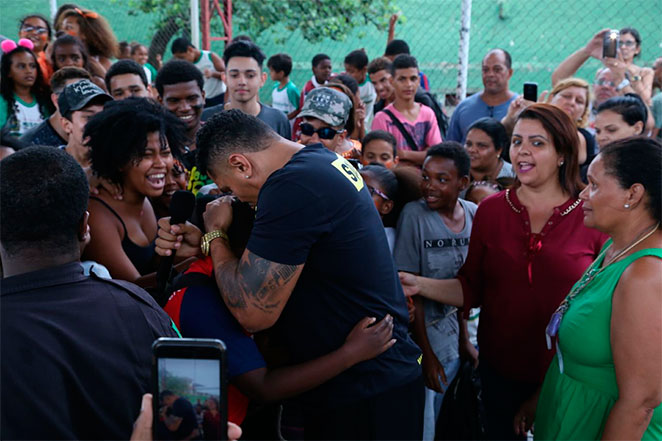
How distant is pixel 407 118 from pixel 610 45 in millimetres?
2048

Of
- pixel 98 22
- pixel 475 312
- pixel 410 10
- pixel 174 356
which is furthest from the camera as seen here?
pixel 410 10

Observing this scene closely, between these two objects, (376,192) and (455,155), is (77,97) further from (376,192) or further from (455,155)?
(455,155)

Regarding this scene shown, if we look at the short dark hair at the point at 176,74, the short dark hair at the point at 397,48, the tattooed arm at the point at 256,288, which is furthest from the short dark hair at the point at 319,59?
the tattooed arm at the point at 256,288

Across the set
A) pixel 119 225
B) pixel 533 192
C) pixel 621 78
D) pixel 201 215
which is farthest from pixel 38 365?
pixel 621 78

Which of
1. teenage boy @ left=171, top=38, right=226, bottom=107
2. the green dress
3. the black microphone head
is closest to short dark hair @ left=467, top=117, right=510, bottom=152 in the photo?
the green dress

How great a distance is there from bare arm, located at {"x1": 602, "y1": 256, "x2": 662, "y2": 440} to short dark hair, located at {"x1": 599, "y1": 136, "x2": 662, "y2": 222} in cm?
27

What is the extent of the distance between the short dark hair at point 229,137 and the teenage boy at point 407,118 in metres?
2.88

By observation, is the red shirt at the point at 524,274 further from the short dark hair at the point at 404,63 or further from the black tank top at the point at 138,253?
the short dark hair at the point at 404,63

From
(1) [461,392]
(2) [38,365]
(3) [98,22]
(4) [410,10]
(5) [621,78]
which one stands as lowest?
(1) [461,392]

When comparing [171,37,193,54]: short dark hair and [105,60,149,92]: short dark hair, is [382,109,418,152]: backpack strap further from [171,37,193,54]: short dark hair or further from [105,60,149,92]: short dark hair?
[171,37,193,54]: short dark hair

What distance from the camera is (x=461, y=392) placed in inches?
123

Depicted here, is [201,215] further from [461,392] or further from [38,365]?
[461,392]

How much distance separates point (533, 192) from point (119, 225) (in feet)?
6.48

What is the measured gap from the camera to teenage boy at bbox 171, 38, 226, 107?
717 cm
